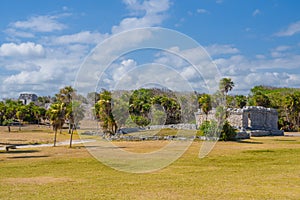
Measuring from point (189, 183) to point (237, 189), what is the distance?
9.38 feet

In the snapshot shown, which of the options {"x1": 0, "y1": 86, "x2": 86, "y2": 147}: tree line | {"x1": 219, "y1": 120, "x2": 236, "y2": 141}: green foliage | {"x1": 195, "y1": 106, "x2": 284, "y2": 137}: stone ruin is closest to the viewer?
{"x1": 0, "y1": 86, "x2": 86, "y2": 147}: tree line

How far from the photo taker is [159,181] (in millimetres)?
21391

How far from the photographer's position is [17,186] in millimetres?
19922

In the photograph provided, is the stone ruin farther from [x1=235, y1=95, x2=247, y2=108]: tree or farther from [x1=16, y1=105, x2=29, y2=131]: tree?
[x1=16, y1=105, x2=29, y2=131]: tree

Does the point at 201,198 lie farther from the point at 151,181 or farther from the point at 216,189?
the point at 151,181

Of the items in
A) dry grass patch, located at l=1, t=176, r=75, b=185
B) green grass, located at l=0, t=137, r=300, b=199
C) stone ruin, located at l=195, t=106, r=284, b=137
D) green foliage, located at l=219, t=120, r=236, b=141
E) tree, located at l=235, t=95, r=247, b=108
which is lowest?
dry grass patch, located at l=1, t=176, r=75, b=185

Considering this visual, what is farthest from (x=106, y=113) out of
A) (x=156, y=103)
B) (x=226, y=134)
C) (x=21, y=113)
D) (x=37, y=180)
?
(x=21, y=113)

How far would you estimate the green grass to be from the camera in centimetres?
1748

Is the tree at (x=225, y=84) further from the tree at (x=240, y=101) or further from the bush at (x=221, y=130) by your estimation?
the bush at (x=221, y=130)

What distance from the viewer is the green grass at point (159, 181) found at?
17484mm

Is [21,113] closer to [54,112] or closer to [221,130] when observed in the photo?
[54,112]

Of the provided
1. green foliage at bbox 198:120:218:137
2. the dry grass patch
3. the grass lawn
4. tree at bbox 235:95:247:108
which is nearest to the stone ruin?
green foliage at bbox 198:120:218:137

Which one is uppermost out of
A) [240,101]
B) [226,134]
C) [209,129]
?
[240,101]

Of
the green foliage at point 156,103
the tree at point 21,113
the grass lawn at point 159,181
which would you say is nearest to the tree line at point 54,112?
the tree at point 21,113
